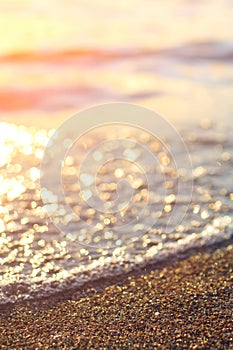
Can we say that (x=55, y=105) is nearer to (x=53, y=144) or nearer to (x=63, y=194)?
(x=53, y=144)

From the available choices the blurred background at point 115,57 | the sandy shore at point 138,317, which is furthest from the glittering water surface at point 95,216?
the blurred background at point 115,57

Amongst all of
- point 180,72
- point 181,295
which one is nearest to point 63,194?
point 181,295

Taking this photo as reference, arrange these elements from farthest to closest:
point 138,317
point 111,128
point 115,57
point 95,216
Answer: point 115,57 < point 111,128 < point 95,216 < point 138,317

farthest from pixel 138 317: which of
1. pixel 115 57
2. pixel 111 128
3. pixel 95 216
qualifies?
pixel 115 57

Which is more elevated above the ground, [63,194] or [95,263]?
[63,194]

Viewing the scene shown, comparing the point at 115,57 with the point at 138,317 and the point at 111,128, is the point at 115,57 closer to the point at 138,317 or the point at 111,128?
the point at 111,128

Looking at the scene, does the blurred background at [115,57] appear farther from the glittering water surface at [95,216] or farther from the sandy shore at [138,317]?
the sandy shore at [138,317]
